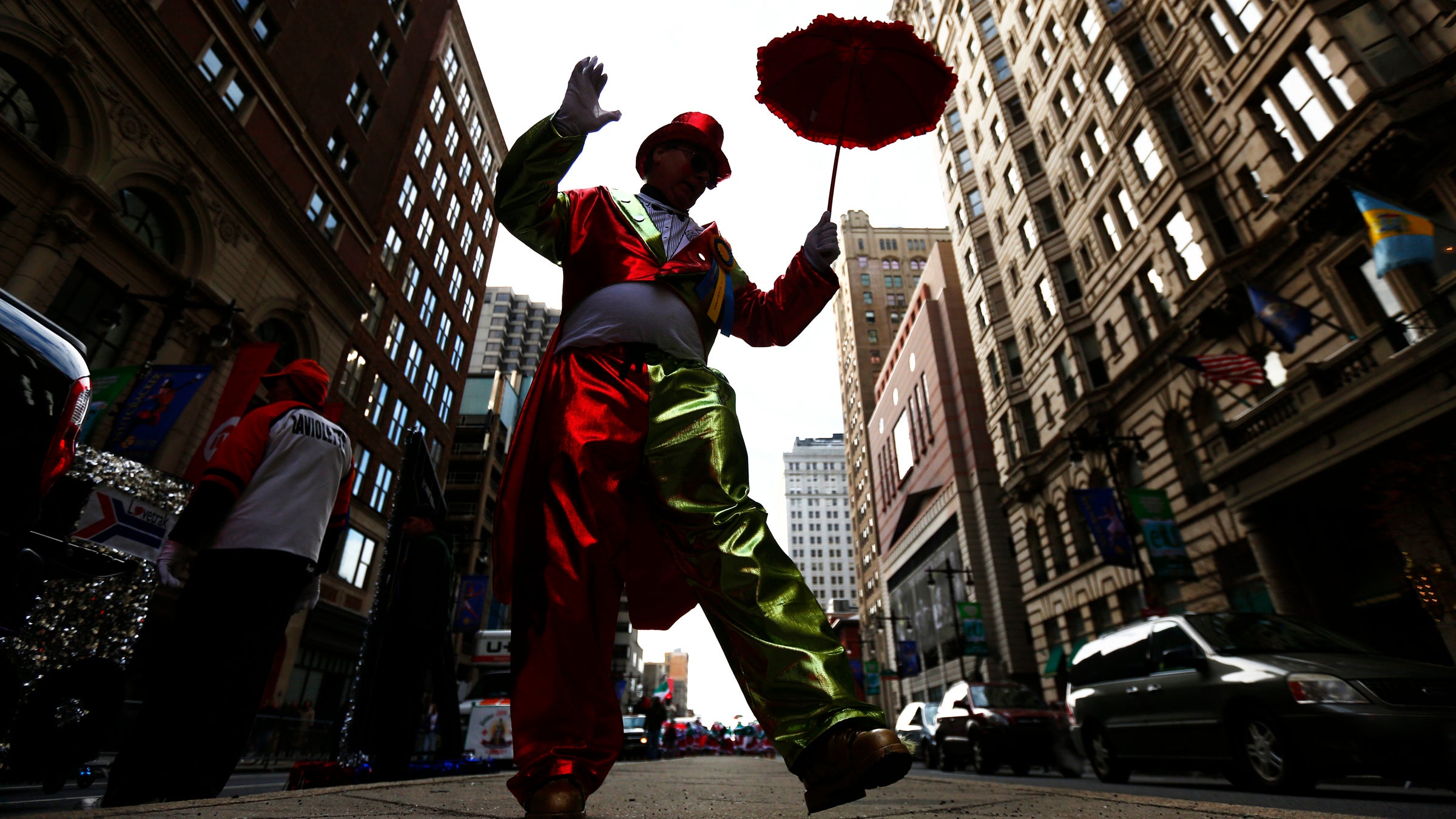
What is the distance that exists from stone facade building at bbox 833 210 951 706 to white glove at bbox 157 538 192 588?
63486 millimetres

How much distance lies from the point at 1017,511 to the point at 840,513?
109481 millimetres

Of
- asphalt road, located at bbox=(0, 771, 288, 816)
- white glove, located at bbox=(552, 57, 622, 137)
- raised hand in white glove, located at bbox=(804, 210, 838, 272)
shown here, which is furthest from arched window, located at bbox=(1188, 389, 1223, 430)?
asphalt road, located at bbox=(0, 771, 288, 816)

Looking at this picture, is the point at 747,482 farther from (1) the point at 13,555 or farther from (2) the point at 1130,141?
(2) the point at 1130,141

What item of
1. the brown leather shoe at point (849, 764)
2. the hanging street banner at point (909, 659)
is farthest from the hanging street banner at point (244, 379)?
the hanging street banner at point (909, 659)

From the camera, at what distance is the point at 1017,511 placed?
30.4 metres

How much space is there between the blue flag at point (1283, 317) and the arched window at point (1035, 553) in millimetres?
15945

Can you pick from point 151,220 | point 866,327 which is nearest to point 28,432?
point 151,220

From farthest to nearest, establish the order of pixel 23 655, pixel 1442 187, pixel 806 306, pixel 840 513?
pixel 840 513 → pixel 1442 187 → pixel 23 655 → pixel 806 306

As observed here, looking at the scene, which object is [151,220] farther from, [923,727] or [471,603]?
[923,727]

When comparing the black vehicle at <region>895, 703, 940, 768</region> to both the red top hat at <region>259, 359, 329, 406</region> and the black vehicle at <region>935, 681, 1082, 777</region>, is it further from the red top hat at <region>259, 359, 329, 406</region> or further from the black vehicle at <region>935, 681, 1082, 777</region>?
the red top hat at <region>259, 359, 329, 406</region>

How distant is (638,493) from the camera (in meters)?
2.05

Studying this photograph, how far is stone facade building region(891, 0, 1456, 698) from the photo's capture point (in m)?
12.7

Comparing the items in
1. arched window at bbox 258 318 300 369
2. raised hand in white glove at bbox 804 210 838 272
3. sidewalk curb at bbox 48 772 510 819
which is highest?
arched window at bbox 258 318 300 369

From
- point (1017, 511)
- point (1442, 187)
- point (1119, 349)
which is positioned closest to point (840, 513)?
point (1017, 511)
